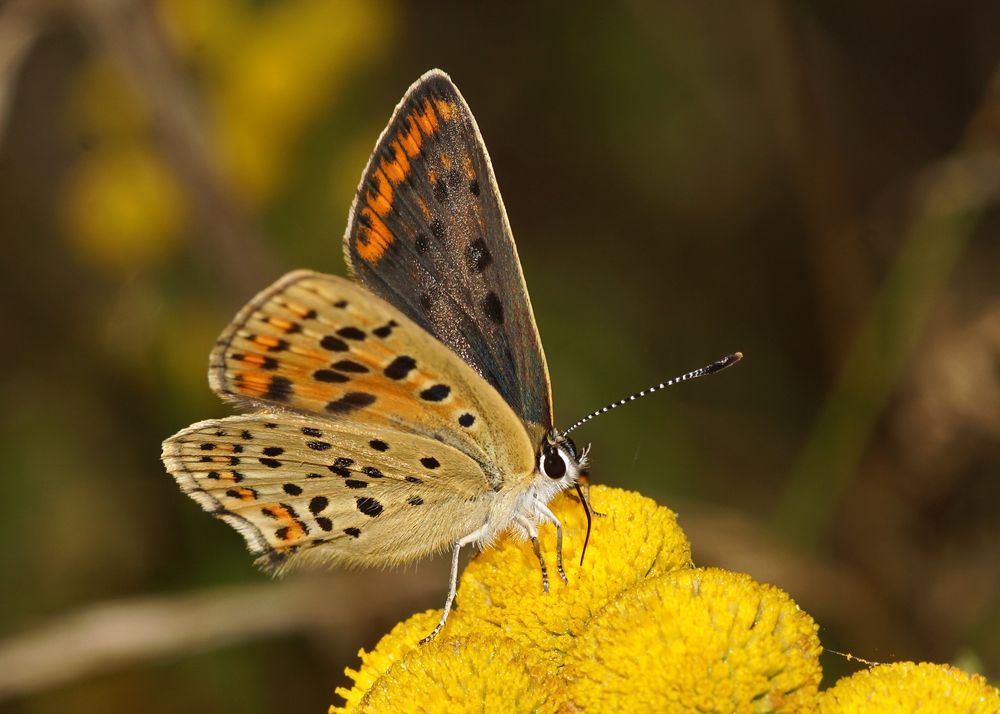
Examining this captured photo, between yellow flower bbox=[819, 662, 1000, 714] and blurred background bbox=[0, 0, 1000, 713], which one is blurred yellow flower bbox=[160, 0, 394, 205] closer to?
blurred background bbox=[0, 0, 1000, 713]

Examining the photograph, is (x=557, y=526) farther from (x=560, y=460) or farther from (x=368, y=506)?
(x=368, y=506)

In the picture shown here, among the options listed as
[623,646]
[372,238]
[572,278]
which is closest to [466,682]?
[623,646]

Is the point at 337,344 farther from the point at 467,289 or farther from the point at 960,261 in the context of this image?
the point at 960,261

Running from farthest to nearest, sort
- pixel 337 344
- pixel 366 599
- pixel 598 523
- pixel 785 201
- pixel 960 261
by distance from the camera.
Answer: pixel 785 201, pixel 960 261, pixel 366 599, pixel 337 344, pixel 598 523

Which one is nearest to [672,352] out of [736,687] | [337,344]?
[337,344]

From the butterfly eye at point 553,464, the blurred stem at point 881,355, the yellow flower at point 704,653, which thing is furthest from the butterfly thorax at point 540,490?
the blurred stem at point 881,355

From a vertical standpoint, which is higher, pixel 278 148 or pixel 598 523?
pixel 278 148
